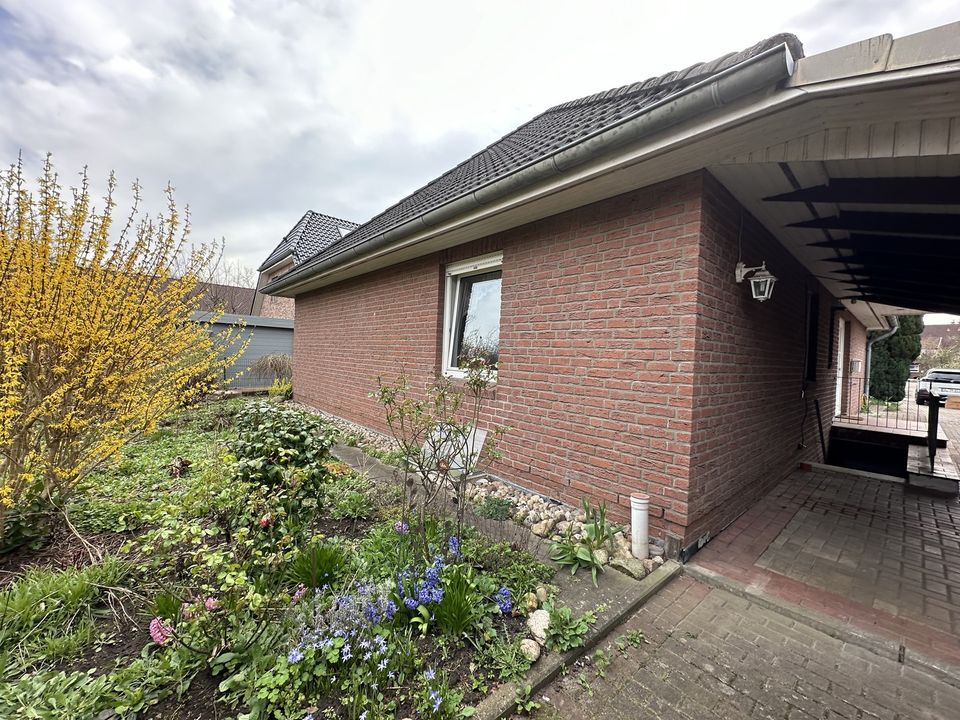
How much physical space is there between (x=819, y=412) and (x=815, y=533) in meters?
4.46

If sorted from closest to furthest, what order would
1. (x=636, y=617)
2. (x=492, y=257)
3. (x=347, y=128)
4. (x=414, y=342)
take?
(x=636, y=617)
(x=492, y=257)
(x=414, y=342)
(x=347, y=128)

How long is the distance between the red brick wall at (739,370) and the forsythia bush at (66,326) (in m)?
4.56

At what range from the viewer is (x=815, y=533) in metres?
3.61

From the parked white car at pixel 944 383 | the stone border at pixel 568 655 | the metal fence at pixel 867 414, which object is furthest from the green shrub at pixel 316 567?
the metal fence at pixel 867 414

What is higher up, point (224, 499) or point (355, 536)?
point (224, 499)

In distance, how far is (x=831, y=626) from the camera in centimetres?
233

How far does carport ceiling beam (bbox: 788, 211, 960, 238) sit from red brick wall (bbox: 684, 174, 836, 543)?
62cm

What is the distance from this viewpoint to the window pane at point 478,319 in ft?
15.7

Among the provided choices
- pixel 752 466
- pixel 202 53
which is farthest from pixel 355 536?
pixel 202 53

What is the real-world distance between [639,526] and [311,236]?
18.6 m

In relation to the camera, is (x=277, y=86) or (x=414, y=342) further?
(x=277, y=86)

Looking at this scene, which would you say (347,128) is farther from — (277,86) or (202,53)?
(202,53)

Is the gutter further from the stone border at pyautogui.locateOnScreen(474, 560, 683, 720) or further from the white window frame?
the stone border at pyautogui.locateOnScreen(474, 560, 683, 720)

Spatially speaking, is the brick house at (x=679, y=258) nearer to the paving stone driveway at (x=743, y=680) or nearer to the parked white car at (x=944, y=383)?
the paving stone driveway at (x=743, y=680)
